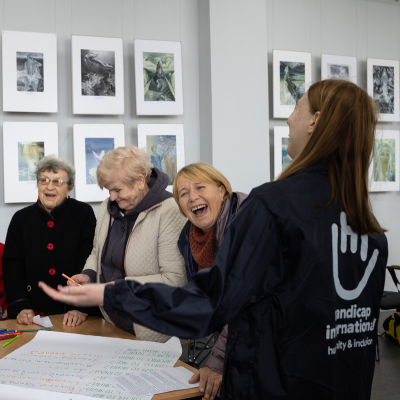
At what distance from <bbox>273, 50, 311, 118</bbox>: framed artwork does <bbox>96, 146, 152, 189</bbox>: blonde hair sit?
2.80m

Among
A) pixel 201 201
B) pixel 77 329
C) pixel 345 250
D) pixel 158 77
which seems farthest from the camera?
pixel 158 77

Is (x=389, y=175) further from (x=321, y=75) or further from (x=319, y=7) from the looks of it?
(x=319, y=7)

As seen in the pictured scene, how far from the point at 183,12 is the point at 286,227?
419 cm

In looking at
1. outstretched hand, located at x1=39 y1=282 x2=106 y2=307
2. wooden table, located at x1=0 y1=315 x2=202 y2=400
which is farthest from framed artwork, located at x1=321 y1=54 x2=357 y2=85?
outstretched hand, located at x1=39 y1=282 x2=106 y2=307

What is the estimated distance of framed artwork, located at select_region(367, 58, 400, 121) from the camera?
529 cm

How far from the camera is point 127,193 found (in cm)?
234

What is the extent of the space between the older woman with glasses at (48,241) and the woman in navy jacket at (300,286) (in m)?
1.72

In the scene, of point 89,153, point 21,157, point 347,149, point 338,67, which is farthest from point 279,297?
point 338,67

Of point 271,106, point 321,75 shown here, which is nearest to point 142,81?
point 271,106

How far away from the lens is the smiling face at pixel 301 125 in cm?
118

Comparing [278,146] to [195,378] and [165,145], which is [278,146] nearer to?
[165,145]

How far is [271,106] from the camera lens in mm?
4883

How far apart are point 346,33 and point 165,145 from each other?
270 centimetres

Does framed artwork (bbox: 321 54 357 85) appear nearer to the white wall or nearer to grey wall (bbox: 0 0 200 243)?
the white wall
